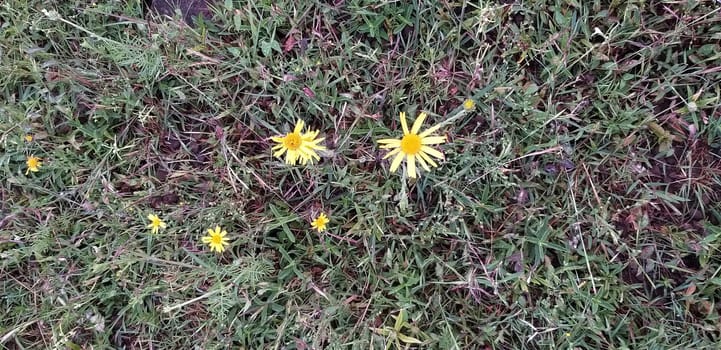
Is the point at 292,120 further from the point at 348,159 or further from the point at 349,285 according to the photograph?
the point at 349,285

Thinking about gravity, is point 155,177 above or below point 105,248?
above

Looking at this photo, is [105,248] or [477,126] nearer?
[477,126]

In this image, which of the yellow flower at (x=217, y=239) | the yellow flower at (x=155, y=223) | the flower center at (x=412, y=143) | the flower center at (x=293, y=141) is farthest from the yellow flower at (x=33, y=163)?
the flower center at (x=412, y=143)

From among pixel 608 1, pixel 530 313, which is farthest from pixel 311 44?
pixel 530 313

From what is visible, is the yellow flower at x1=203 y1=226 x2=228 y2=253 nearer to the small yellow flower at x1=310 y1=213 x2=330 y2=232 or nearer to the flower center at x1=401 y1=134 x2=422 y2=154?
the small yellow flower at x1=310 y1=213 x2=330 y2=232

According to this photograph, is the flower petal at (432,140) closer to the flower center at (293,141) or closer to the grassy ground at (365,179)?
the grassy ground at (365,179)
